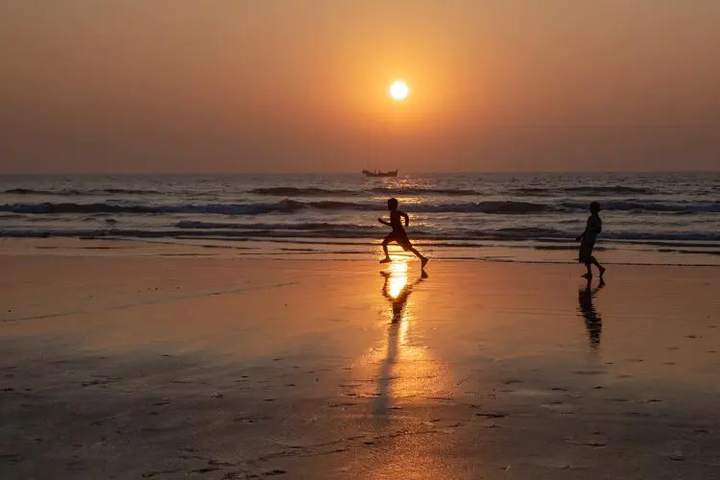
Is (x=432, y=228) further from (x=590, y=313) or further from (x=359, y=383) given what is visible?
(x=359, y=383)

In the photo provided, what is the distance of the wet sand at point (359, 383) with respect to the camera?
18.3 ft

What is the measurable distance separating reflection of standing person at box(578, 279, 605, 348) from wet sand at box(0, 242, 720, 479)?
6 cm

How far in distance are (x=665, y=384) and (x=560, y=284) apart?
7.98 meters

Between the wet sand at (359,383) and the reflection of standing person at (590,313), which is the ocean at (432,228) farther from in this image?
the wet sand at (359,383)

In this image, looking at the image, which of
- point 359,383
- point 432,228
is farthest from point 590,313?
Result: point 432,228

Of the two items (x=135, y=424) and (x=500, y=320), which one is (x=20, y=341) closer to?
(x=135, y=424)

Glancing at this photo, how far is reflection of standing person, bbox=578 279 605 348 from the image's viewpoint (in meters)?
→ 10.0

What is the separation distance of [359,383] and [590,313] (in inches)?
209

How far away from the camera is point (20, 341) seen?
962 centimetres

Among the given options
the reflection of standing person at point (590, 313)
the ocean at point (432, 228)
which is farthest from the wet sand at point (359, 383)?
the ocean at point (432, 228)

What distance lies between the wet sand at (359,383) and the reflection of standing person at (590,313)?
6 centimetres

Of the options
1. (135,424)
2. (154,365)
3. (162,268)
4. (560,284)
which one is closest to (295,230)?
(162,268)

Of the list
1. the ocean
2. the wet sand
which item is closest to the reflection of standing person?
the wet sand

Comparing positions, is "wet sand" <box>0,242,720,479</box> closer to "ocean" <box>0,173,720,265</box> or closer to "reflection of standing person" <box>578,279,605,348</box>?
"reflection of standing person" <box>578,279,605,348</box>
